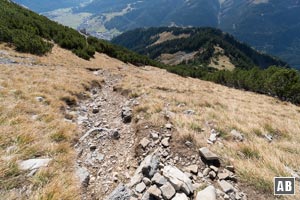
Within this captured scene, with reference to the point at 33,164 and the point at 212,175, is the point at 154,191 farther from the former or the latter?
the point at 33,164

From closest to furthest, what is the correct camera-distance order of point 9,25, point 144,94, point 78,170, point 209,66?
1. point 78,170
2. point 144,94
3. point 9,25
4. point 209,66

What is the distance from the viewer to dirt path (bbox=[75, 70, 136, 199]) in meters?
5.84

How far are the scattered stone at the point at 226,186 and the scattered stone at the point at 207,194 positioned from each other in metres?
0.36

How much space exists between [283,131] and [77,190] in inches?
382

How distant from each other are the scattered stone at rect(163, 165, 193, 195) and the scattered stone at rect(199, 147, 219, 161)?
3.76 ft

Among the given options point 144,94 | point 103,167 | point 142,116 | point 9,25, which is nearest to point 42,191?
point 103,167

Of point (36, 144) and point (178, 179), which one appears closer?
point (178, 179)

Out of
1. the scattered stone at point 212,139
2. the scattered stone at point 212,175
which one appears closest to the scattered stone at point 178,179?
the scattered stone at point 212,175

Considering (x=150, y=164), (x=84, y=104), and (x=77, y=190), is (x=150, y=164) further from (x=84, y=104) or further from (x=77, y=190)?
(x=84, y=104)

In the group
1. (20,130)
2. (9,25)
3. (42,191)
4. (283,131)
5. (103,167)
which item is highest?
(9,25)

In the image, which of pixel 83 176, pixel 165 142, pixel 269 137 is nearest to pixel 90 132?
pixel 83 176

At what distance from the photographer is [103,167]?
6750 mm

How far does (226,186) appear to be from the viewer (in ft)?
17.8

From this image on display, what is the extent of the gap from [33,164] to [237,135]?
24.1 ft
